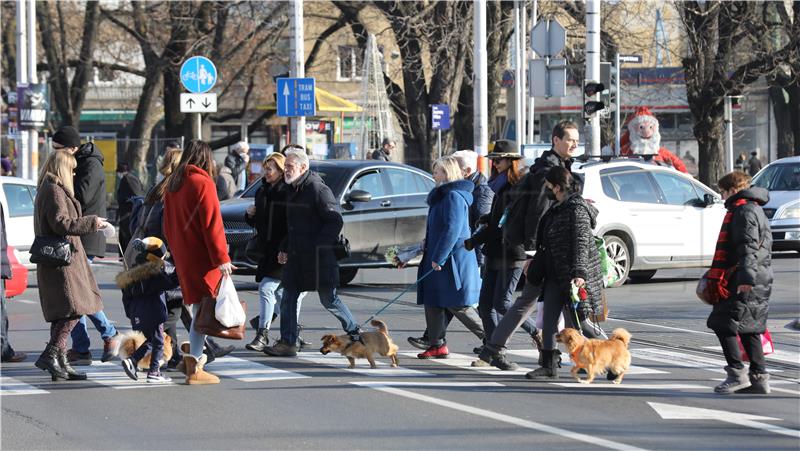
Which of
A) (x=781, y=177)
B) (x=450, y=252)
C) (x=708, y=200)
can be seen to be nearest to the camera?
(x=450, y=252)

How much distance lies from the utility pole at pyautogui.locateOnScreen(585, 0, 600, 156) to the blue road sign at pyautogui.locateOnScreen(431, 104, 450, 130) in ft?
31.3

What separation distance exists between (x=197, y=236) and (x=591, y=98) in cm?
1179

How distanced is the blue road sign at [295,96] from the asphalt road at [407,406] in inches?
429

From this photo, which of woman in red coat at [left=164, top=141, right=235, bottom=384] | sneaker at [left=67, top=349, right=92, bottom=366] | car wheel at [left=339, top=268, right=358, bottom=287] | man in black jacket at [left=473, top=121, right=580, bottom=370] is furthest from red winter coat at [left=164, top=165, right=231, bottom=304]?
car wheel at [left=339, top=268, right=358, bottom=287]

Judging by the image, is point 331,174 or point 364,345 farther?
point 331,174

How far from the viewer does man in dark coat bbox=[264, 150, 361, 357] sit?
34.3 ft

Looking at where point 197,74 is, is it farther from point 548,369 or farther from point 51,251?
point 548,369

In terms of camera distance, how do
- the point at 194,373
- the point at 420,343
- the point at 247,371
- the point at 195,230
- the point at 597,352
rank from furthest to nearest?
the point at 420,343, the point at 247,371, the point at 194,373, the point at 597,352, the point at 195,230

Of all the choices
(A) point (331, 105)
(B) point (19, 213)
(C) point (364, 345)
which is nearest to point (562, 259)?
(C) point (364, 345)

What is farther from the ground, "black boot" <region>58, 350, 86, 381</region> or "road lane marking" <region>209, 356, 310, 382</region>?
"black boot" <region>58, 350, 86, 381</region>

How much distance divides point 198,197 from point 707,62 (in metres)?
22.0

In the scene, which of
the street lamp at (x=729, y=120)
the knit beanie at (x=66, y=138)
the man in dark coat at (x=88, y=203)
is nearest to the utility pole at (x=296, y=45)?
the street lamp at (x=729, y=120)

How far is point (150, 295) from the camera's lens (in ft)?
31.0

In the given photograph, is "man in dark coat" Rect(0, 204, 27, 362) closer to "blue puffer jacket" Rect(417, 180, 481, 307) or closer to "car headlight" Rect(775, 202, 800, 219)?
"blue puffer jacket" Rect(417, 180, 481, 307)
